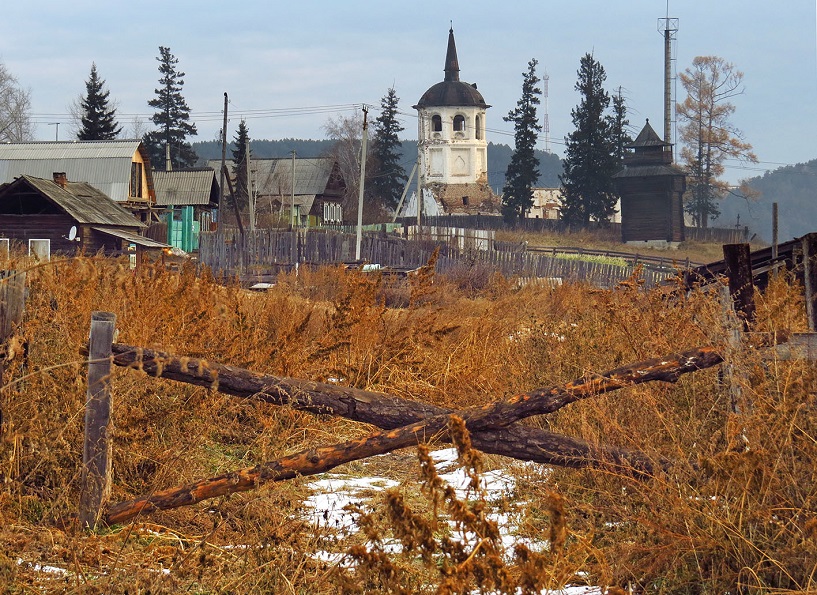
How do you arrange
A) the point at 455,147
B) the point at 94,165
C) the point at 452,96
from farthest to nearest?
the point at 452,96 → the point at 455,147 → the point at 94,165

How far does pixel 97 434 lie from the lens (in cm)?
488

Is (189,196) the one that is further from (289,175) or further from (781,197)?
(781,197)

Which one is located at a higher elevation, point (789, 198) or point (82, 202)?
point (789, 198)

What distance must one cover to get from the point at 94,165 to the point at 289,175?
→ 26503 mm

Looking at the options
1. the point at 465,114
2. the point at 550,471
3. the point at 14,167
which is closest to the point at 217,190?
the point at 14,167

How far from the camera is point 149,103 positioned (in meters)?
66.2

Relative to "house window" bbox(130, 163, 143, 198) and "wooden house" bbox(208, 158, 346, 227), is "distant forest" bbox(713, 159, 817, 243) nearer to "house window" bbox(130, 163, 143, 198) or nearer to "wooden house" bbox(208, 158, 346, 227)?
"wooden house" bbox(208, 158, 346, 227)

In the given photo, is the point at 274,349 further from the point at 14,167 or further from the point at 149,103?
the point at 149,103

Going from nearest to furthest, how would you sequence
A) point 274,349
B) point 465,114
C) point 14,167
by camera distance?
point 274,349 → point 14,167 → point 465,114

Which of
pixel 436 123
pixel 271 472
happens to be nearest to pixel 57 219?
pixel 271 472

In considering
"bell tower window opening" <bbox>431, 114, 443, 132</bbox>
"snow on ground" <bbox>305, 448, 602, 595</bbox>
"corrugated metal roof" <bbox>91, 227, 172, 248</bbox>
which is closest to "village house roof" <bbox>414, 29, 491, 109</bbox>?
"bell tower window opening" <bbox>431, 114, 443, 132</bbox>

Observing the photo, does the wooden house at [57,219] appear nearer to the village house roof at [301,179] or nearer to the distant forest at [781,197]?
the village house roof at [301,179]

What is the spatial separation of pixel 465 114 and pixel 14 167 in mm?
42415

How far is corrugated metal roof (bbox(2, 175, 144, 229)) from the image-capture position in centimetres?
3225
